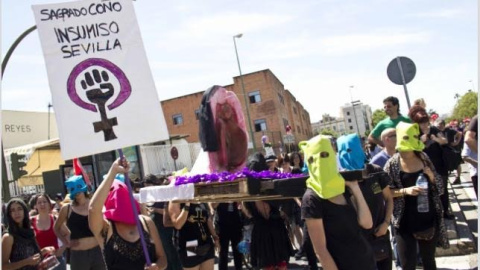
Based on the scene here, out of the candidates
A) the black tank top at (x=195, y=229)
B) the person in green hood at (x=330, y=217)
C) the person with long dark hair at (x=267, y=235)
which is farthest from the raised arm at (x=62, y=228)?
the person in green hood at (x=330, y=217)

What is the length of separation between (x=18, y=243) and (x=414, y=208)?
425cm

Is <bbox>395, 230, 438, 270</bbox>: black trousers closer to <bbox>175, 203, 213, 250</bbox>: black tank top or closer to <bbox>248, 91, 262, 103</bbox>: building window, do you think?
<bbox>175, 203, 213, 250</bbox>: black tank top

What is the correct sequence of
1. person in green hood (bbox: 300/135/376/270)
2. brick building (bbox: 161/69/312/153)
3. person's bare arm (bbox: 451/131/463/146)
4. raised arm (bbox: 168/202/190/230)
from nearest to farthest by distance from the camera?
person in green hood (bbox: 300/135/376/270), raised arm (bbox: 168/202/190/230), person's bare arm (bbox: 451/131/463/146), brick building (bbox: 161/69/312/153)

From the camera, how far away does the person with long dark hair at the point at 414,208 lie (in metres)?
4.73

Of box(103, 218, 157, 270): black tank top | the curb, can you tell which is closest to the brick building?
the curb

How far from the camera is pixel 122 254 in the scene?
3.89 meters

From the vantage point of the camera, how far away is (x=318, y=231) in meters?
3.41

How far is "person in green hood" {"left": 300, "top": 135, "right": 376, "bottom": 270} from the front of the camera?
3406mm

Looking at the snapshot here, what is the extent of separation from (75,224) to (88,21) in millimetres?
3031

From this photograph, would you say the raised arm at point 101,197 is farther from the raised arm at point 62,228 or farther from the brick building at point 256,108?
the brick building at point 256,108

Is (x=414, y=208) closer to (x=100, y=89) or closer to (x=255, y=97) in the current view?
(x=100, y=89)

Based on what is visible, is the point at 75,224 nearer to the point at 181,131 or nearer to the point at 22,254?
the point at 22,254

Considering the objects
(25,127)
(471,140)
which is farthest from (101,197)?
(25,127)

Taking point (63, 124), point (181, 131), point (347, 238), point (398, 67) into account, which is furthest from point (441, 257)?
point (181, 131)
